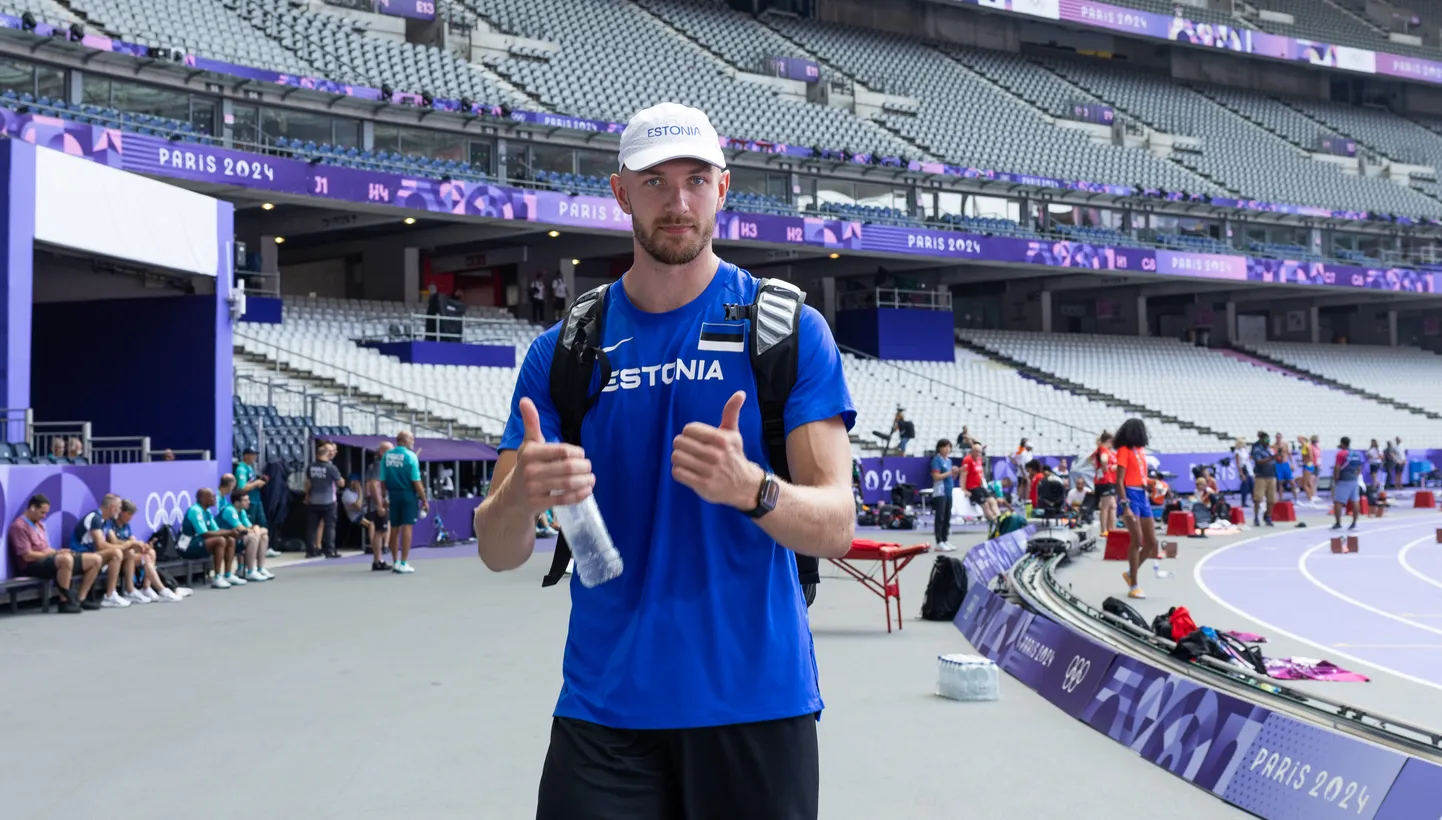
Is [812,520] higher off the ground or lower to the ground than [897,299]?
lower

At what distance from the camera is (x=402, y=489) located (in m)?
16.7

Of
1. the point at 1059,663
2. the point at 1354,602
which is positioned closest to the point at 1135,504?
the point at 1354,602

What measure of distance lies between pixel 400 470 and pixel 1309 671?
11.4 meters

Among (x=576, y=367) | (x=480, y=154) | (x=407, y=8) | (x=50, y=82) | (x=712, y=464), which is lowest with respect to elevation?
(x=712, y=464)

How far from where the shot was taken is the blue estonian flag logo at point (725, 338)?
256cm

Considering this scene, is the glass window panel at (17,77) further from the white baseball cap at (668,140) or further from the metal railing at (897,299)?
the white baseball cap at (668,140)

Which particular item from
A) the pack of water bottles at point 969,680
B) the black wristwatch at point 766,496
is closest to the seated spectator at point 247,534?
the pack of water bottles at point 969,680

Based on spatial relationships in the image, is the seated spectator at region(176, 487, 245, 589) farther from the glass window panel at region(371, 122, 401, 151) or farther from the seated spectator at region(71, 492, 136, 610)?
the glass window panel at region(371, 122, 401, 151)

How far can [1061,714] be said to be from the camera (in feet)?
25.4

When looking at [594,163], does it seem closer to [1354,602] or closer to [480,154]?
[480,154]

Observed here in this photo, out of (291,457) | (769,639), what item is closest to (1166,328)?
(291,457)

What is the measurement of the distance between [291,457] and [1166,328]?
4269cm

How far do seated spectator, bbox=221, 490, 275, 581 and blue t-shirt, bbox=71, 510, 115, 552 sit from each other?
221cm

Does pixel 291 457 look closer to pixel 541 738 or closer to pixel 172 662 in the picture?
pixel 172 662
